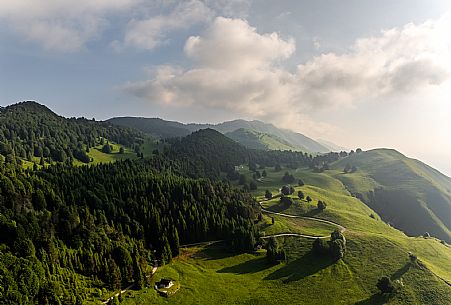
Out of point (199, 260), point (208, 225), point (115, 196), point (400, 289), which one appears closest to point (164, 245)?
point (199, 260)

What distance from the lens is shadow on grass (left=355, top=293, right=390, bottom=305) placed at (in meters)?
117

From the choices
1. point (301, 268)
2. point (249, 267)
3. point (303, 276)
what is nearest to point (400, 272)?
point (301, 268)

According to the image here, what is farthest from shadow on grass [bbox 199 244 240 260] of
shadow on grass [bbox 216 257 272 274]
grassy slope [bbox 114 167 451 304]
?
shadow on grass [bbox 216 257 272 274]

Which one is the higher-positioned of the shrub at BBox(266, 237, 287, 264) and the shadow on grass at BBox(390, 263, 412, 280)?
the shrub at BBox(266, 237, 287, 264)

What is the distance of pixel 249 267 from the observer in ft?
456

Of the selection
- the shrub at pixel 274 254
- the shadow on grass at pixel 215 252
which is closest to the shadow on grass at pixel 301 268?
the shrub at pixel 274 254

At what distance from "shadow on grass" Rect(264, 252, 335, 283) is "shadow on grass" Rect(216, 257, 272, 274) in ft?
21.0

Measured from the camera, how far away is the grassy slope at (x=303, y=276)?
117 meters

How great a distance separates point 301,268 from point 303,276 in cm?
600

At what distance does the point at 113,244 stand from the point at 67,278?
87.8ft

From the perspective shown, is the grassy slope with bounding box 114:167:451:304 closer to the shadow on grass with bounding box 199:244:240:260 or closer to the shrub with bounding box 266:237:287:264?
the shadow on grass with bounding box 199:244:240:260

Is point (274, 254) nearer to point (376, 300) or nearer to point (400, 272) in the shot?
point (376, 300)

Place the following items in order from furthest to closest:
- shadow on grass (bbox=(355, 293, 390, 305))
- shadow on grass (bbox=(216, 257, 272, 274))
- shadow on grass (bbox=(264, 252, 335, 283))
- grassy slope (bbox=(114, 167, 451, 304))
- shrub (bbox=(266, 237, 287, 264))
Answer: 1. shrub (bbox=(266, 237, 287, 264))
2. shadow on grass (bbox=(216, 257, 272, 274))
3. shadow on grass (bbox=(264, 252, 335, 283))
4. grassy slope (bbox=(114, 167, 451, 304))
5. shadow on grass (bbox=(355, 293, 390, 305))

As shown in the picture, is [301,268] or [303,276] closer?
[303,276]
